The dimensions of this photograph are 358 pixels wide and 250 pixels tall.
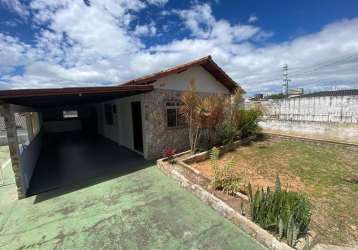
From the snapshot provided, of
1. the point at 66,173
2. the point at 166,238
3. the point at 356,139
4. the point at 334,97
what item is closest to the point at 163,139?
the point at 66,173

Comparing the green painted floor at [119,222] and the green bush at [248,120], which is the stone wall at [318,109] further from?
the green painted floor at [119,222]

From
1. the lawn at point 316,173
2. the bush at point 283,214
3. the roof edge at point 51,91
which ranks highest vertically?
the roof edge at point 51,91

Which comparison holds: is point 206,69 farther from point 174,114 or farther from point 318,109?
point 318,109

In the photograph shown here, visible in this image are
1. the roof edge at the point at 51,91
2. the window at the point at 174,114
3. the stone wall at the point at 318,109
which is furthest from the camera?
the stone wall at the point at 318,109

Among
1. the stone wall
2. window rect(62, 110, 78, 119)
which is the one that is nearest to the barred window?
window rect(62, 110, 78, 119)

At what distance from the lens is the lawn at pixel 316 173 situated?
341 cm

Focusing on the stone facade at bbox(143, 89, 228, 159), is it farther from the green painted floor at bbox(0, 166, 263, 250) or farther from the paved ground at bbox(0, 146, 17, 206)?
the paved ground at bbox(0, 146, 17, 206)

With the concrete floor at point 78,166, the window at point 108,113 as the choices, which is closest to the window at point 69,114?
the window at point 108,113

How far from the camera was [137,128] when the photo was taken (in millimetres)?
8727

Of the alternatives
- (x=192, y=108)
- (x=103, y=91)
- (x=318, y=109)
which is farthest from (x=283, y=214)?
(x=318, y=109)

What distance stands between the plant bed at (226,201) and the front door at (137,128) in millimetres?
2380

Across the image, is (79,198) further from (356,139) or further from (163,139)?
(356,139)

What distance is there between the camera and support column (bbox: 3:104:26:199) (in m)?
4.66

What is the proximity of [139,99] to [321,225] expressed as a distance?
22.6 feet
